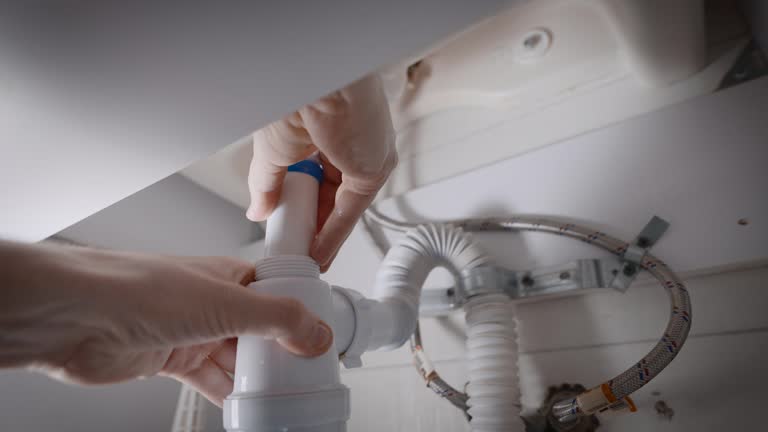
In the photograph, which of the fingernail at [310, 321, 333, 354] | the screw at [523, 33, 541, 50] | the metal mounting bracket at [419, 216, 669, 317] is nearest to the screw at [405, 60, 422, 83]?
the screw at [523, 33, 541, 50]

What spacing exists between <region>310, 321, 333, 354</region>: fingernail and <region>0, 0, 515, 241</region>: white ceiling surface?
0.60ft

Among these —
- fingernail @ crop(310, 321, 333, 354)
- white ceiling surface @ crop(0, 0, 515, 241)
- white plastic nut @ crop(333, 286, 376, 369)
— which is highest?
white ceiling surface @ crop(0, 0, 515, 241)

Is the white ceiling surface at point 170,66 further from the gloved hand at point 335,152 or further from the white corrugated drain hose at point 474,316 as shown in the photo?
the white corrugated drain hose at point 474,316

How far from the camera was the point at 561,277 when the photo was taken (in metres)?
0.62

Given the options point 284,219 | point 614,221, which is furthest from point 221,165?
point 614,221

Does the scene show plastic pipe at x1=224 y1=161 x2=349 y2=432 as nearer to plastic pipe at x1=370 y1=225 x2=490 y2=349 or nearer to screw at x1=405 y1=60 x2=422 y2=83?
plastic pipe at x1=370 y1=225 x2=490 y2=349

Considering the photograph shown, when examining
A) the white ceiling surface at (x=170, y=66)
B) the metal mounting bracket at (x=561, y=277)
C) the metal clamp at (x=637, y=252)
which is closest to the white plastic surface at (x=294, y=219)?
the white ceiling surface at (x=170, y=66)

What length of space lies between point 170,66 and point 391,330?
1.42ft

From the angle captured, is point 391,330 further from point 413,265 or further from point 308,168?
point 308,168

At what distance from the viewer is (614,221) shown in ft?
2.10

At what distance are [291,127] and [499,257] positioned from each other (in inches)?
17.5

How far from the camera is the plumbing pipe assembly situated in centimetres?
37

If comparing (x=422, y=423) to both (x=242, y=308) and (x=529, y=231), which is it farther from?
(x=242, y=308)

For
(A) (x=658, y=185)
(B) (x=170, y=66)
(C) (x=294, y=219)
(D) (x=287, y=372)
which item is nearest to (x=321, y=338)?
(D) (x=287, y=372)
